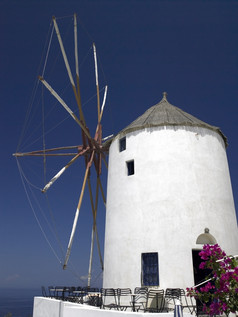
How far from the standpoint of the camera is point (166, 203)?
13.9 meters

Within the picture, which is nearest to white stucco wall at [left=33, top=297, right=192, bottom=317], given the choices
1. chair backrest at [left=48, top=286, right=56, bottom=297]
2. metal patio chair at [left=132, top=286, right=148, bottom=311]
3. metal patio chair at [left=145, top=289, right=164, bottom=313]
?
chair backrest at [left=48, top=286, right=56, bottom=297]

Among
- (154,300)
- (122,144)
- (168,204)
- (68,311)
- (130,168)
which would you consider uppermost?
(122,144)

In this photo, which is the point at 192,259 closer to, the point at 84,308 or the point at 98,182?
the point at 84,308

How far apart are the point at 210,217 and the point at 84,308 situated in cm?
674

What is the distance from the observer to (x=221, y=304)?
668cm

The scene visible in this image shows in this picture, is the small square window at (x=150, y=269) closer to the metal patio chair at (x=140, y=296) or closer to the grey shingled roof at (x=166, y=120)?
the metal patio chair at (x=140, y=296)

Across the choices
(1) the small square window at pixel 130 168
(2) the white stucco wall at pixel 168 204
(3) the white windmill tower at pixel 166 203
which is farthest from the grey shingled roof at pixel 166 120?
(1) the small square window at pixel 130 168

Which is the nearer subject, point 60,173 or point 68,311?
point 68,311

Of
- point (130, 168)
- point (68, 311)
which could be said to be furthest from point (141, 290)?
point (130, 168)

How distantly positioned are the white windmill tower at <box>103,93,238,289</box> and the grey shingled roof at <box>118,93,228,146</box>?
0.05m

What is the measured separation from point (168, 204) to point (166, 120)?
457 cm

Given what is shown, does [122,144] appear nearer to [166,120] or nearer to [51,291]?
[166,120]

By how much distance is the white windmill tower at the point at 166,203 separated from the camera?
43.4 feet

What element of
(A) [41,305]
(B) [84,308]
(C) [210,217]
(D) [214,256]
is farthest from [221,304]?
(A) [41,305]
